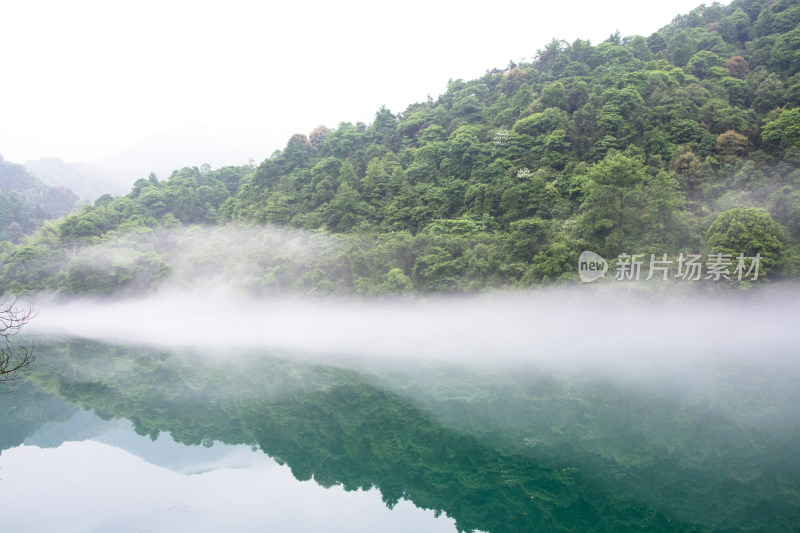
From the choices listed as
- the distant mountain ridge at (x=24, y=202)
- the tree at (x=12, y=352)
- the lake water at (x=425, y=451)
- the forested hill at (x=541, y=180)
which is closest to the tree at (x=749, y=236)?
the forested hill at (x=541, y=180)

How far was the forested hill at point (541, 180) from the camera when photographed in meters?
20.0

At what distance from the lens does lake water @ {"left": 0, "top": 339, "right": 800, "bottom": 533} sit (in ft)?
22.7

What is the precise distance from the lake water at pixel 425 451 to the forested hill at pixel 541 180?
→ 26.5ft

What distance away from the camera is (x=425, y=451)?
30.0 ft

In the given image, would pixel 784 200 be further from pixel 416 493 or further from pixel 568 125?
pixel 416 493

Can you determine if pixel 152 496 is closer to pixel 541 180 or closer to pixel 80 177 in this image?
pixel 541 180

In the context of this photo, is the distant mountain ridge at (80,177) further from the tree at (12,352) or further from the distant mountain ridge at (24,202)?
the tree at (12,352)

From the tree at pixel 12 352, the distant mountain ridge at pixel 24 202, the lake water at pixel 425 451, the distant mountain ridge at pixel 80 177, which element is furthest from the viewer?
the distant mountain ridge at pixel 80 177

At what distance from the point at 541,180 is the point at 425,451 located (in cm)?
1990

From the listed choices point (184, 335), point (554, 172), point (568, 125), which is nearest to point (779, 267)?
point (554, 172)

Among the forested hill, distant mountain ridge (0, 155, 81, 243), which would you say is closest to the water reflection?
the forested hill

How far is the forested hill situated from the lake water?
8.09 metres

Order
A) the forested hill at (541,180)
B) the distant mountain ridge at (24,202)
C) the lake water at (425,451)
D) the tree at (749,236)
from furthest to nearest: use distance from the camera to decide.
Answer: the distant mountain ridge at (24,202) → the forested hill at (541,180) → the tree at (749,236) → the lake water at (425,451)

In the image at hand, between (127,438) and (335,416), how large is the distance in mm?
4809
